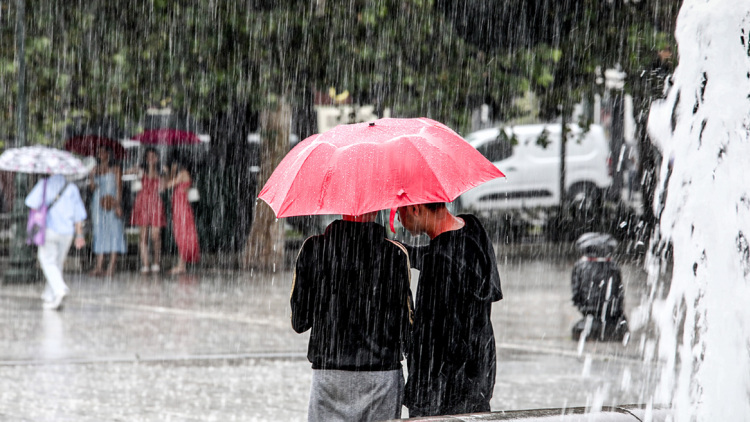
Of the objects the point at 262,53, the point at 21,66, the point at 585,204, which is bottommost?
the point at 585,204

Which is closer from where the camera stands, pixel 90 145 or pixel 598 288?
pixel 598 288

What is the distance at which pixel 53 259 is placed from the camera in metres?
11.4

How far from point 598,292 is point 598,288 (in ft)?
0.13

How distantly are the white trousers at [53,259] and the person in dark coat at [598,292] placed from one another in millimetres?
6033

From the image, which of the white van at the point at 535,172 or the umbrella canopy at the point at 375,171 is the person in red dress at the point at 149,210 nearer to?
the white van at the point at 535,172

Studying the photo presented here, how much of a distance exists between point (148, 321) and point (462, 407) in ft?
23.9

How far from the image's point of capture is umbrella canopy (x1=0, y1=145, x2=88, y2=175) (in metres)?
12.2

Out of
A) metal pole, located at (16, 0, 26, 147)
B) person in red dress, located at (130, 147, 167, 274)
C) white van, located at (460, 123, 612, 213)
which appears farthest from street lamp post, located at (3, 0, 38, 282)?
white van, located at (460, 123, 612, 213)

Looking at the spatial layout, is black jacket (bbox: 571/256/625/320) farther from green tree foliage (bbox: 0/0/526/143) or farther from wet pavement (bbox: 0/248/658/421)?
green tree foliage (bbox: 0/0/526/143)

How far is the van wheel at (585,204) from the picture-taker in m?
17.6

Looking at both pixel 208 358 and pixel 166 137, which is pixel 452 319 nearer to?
pixel 208 358

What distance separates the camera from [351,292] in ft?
11.6

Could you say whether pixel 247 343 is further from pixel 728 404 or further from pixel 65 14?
pixel 65 14

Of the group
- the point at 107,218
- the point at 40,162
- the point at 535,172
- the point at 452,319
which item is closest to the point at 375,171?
the point at 452,319
